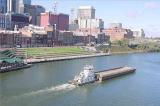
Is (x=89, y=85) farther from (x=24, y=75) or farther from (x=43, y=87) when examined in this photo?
(x=24, y=75)

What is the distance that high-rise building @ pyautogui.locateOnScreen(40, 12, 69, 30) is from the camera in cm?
9594

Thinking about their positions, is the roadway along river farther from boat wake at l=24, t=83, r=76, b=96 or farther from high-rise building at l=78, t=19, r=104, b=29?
high-rise building at l=78, t=19, r=104, b=29

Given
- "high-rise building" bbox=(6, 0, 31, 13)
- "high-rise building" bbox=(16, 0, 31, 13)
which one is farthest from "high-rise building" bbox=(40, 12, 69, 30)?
"high-rise building" bbox=(6, 0, 31, 13)

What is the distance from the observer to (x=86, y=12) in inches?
6373

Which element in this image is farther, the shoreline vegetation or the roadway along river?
the shoreline vegetation

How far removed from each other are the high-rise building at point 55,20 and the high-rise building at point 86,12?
2267 inches

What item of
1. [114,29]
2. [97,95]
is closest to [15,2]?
[114,29]

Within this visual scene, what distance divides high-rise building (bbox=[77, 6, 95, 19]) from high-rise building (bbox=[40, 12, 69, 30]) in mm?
57589

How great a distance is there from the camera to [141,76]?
35.3 m

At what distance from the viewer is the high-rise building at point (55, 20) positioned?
9594cm

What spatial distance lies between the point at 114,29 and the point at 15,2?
102 ft

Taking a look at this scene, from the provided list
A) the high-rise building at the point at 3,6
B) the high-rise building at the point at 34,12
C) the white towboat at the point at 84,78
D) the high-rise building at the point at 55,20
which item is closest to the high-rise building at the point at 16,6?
the high-rise building at the point at 34,12

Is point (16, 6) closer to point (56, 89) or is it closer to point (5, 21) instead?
point (5, 21)

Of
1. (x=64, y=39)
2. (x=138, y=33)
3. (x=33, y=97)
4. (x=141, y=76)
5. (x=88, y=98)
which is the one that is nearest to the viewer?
(x=33, y=97)
